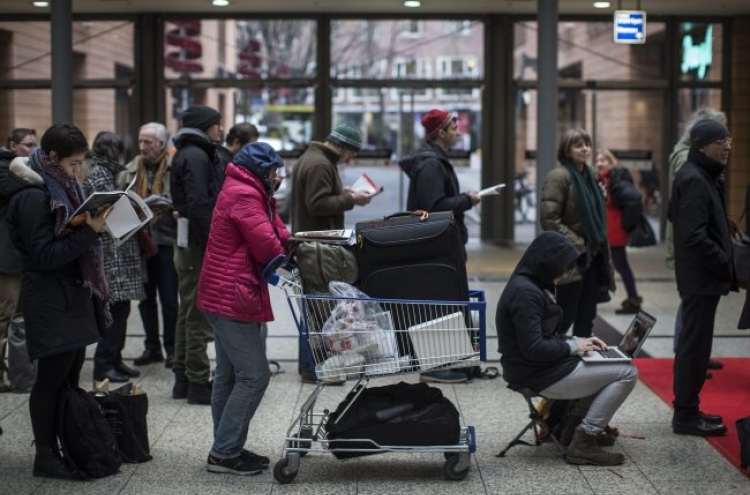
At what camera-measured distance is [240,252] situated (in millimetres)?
5738

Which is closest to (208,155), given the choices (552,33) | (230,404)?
(230,404)

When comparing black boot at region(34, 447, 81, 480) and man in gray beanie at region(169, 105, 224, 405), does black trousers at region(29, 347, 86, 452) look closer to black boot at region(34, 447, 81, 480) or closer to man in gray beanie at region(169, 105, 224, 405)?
black boot at region(34, 447, 81, 480)

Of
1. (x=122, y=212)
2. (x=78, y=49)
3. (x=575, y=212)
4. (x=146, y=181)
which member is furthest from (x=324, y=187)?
(x=78, y=49)

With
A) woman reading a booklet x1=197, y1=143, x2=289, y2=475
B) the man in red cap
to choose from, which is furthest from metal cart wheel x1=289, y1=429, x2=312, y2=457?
the man in red cap

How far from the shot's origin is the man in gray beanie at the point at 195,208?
7.27m

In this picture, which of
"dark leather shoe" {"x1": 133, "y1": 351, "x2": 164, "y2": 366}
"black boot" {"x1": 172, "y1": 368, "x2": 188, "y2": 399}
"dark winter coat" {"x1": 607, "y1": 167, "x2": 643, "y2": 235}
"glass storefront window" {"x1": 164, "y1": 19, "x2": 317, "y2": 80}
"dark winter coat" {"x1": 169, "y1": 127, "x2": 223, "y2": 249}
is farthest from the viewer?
"glass storefront window" {"x1": 164, "y1": 19, "x2": 317, "y2": 80}

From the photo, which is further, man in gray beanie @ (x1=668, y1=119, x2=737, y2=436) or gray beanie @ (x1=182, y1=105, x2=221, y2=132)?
gray beanie @ (x1=182, y1=105, x2=221, y2=132)

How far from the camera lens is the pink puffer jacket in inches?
223

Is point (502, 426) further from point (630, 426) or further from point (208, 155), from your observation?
point (208, 155)

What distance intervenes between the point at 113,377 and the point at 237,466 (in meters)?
2.46

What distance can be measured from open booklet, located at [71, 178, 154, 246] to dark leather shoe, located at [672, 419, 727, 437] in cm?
336

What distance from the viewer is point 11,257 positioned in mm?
7527

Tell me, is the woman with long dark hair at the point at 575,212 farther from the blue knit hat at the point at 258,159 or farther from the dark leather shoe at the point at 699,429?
the blue knit hat at the point at 258,159

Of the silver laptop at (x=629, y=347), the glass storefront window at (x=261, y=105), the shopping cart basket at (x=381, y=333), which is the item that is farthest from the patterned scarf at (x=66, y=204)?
the glass storefront window at (x=261, y=105)
